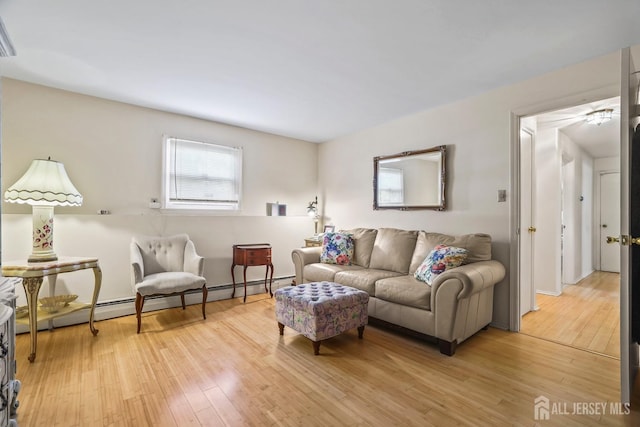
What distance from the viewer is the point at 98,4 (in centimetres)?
183

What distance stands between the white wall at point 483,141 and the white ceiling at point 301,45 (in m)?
0.17

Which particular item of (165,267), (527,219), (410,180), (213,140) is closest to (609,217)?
(527,219)

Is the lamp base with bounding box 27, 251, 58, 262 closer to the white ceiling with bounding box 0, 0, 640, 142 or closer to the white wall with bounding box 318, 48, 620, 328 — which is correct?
the white ceiling with bounding box 0, 0, 640, 142

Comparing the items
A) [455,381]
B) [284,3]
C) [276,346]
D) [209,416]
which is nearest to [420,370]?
[455,381]

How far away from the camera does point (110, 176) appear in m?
3.32

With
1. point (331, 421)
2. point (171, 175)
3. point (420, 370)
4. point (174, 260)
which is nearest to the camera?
point (331, 421)

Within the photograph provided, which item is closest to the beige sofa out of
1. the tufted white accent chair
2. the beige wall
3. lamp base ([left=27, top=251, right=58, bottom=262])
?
the beige wall

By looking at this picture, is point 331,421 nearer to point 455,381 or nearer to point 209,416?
point 209,416

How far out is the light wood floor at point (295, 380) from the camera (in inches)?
67.0

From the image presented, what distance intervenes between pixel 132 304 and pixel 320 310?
2.33m

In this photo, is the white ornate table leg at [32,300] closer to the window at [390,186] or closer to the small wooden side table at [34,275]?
the small wooden side table at [34,275]

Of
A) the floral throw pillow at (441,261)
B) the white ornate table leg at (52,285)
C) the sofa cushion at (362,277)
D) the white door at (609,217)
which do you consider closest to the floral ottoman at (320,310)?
the sofa cushion at (362,277)

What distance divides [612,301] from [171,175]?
5.75 meters

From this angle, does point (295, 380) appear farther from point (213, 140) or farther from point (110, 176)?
point (213, 140)
